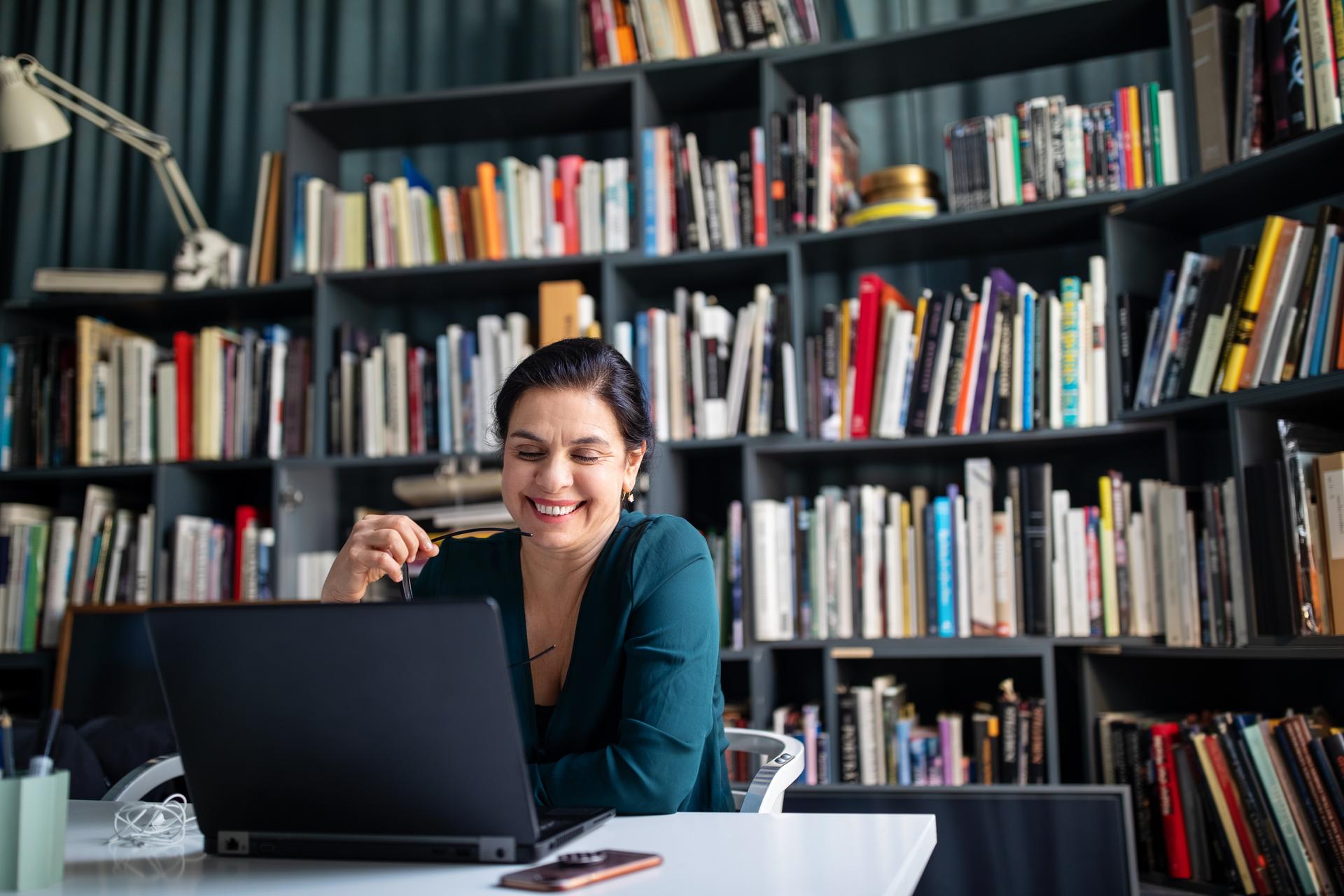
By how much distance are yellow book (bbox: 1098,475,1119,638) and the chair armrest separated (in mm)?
1667

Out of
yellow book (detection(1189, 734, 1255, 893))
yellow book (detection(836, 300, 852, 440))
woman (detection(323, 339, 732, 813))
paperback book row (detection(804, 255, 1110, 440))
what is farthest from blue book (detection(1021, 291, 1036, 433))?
woman (detection(323, 339, 732, 813))

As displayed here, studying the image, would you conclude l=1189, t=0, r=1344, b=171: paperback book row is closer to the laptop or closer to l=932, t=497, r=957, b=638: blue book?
l=932, t=497, r=957, b=638: blue book

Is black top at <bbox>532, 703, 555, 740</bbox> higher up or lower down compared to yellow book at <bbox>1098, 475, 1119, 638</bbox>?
lower down

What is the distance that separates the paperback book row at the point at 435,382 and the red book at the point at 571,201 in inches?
3.7

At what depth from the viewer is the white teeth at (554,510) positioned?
1337 mm

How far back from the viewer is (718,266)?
2533 mm

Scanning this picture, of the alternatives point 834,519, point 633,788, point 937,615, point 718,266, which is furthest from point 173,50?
point 633,788

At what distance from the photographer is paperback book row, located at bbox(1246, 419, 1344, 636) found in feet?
6.11

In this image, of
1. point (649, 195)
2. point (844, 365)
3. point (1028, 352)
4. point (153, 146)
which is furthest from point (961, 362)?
point (153, 146)

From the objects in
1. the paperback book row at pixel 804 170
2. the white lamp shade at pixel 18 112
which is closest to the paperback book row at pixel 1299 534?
the paperback book row at pixel 804 170

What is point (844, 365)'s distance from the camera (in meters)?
2.42

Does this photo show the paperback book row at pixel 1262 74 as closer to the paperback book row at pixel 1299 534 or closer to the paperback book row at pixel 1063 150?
the paperback book row at pixel 1063 150

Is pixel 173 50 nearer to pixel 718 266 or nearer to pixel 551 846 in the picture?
pixel 718 266

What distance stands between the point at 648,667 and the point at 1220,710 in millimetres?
1694
